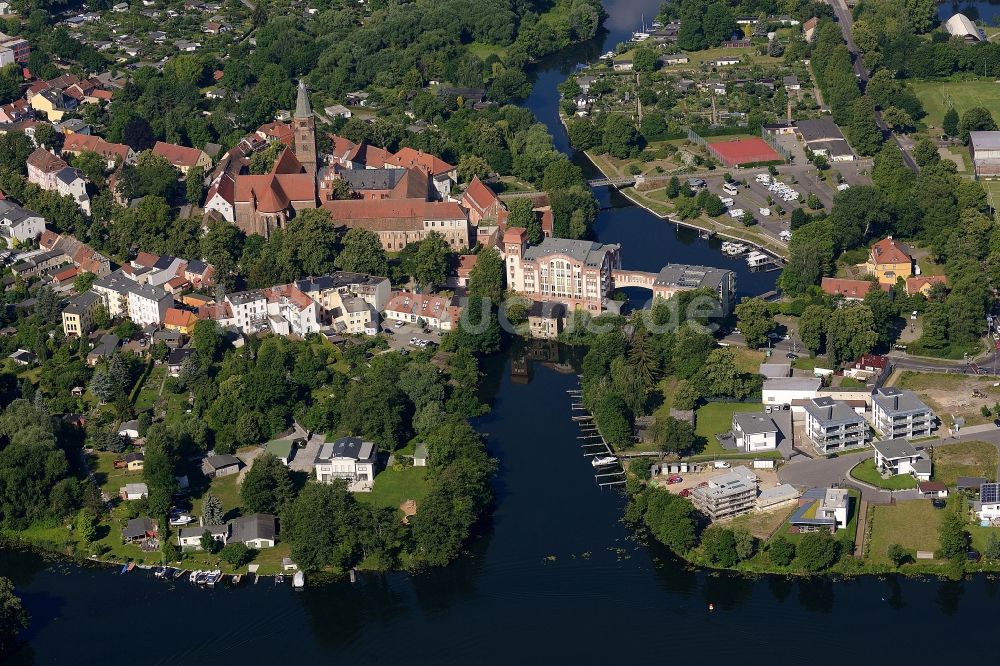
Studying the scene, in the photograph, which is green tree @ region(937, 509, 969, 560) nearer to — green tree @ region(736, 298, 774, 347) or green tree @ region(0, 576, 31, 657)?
green tree @ region(736, 298, 774, 347)

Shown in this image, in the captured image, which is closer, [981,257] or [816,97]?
[981,257]

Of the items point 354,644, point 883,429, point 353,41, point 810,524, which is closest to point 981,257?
point 883,429

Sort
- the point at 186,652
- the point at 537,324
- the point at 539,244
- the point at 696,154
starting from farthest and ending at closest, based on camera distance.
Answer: the point at 696,154
the point at 539,244
the point at 537,324
the point at 186,652

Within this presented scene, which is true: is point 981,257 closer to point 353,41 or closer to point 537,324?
point 537,324

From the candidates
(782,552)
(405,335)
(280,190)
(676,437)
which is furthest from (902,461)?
(280,190)

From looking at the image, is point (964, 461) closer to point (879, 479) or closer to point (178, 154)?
point (879, 479)

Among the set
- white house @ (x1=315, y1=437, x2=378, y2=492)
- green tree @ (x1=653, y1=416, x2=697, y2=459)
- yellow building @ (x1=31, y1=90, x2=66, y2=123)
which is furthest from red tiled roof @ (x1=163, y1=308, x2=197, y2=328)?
yellow building @ (x1=31, y1=90, x2=66, y2=123)

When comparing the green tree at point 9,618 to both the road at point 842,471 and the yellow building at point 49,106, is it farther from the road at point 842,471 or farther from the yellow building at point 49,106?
the yellow building at point 49,106
